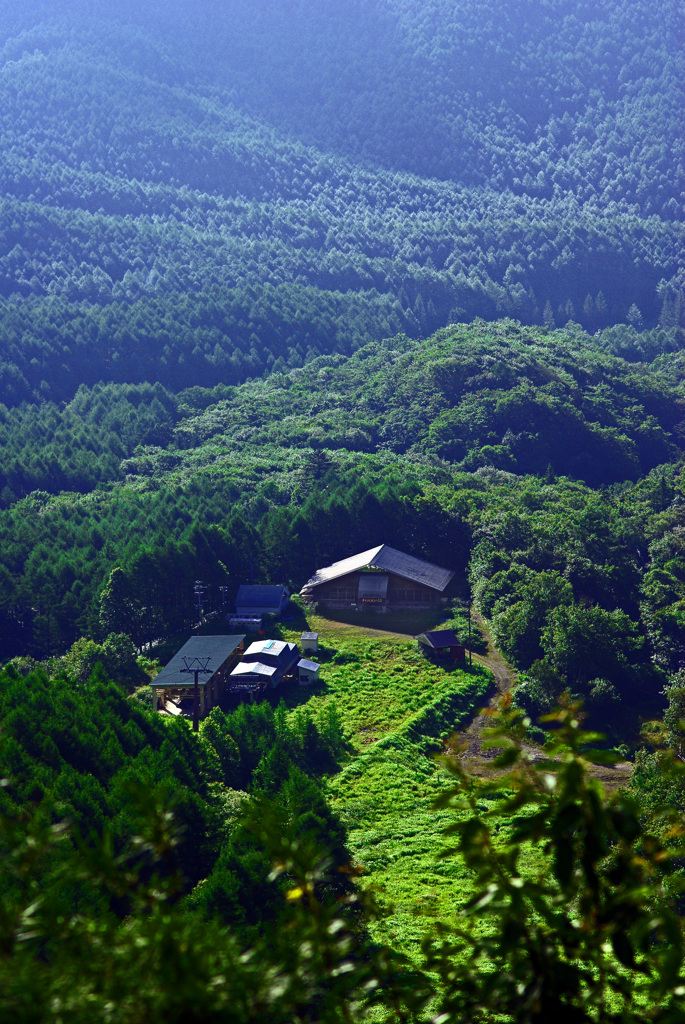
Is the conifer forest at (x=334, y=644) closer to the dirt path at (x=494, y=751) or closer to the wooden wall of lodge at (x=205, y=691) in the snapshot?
the dirt path at (x=494, y=751)

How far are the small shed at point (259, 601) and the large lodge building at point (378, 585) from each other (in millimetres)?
2809

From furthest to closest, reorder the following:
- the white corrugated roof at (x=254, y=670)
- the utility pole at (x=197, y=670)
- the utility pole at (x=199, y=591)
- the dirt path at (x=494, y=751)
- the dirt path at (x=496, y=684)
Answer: the utility pole at (x=199, y=591)
the white corrugated roof at (x=254, y=670)
the utility pole at (x=197, y=670)
the dirt path at (x=496, y=684)
the dirt path at (x=494, y=751)

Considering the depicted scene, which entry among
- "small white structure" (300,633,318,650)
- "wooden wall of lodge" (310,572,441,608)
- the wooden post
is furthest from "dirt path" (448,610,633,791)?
the wooden post

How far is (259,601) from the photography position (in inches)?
2354

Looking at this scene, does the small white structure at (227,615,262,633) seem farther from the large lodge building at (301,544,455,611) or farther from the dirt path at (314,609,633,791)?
the large lodge building at (301,544,455,611)

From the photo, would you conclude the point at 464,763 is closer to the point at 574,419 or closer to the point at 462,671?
the point at 462,671

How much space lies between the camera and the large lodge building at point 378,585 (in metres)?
61.1

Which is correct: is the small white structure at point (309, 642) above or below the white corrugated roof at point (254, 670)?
above

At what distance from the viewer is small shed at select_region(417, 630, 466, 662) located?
5238cm

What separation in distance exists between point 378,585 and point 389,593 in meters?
1.09

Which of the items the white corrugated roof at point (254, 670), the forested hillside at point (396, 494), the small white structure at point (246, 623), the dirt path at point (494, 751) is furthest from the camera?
the small white structure at point (246, 623)

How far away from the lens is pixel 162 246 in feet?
632

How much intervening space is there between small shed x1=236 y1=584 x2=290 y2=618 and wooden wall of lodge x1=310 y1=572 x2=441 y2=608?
118 inches

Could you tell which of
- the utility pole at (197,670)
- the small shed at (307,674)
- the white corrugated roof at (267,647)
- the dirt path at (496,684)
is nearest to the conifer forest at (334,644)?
the dirt path at (496,684)
